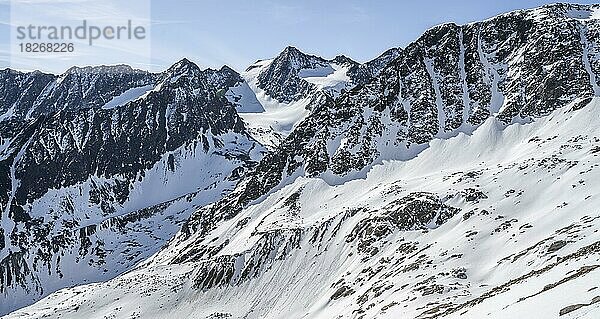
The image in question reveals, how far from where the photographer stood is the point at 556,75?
279 ft

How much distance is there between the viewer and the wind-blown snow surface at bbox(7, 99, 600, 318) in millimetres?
42406

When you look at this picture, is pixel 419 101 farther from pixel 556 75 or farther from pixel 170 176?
pixel 170 176

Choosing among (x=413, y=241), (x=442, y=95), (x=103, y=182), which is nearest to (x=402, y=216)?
(x=413, y=241)

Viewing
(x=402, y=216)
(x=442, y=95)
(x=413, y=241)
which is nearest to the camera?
(x=413, y=241)

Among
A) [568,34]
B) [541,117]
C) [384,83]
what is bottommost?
[541,117]

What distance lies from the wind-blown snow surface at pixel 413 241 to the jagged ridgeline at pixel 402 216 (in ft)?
0.92

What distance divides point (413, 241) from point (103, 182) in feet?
448

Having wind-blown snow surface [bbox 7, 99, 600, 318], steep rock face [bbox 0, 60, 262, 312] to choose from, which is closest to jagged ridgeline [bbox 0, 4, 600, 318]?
wind-blown snow surface [bbox 7, 99, 600, 318]

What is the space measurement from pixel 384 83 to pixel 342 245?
46.3 meters

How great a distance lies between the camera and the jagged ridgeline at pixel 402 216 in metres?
46.5

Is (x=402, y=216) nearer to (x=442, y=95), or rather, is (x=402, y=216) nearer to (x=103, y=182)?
(x=442, y=95)

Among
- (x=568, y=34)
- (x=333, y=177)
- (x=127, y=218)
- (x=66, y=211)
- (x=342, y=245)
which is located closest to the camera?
(x=342, y=245)

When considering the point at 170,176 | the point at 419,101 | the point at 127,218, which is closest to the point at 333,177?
the point at 419,101

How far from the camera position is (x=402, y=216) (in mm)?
68625
